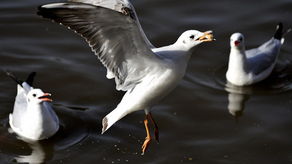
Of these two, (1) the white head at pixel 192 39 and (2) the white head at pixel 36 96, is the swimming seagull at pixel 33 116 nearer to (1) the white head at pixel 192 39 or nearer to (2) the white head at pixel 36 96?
(2) the white head at pixel 36 96

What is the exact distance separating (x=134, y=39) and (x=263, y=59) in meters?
3.49

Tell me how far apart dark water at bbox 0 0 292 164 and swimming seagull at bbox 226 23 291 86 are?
0.44 ft

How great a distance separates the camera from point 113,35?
233 inches

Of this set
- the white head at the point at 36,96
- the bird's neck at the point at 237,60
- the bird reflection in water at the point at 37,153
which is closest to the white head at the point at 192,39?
the white head at the point at 36,96

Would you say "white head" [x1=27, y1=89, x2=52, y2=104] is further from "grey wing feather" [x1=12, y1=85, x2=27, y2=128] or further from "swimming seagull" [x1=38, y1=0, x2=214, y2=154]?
Answer: "swimming seagull" [x1=38, y1=0, x2=214, y2=154]

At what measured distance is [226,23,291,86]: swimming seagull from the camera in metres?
8.63

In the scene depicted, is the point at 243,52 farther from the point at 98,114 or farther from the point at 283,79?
the point at 98,114

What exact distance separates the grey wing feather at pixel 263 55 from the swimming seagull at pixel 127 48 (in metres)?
2.61

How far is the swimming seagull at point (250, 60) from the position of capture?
28.3ft

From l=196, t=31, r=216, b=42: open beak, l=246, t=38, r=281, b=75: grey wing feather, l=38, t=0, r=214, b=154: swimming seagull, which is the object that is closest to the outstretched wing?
l=38, t=0, r=214, b=154: swimming seagull

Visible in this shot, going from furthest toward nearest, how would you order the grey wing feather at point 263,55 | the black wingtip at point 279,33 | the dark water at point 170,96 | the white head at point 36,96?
the black wingtip at point 279,33 → the grey wing feather at point 263,55 → the dark water at point 170,96 → the white head at point 36,96

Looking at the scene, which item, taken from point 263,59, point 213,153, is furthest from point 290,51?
point 213,153

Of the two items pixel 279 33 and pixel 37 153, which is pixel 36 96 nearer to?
pixel 37 153

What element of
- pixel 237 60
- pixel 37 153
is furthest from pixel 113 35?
pixel 237 60
